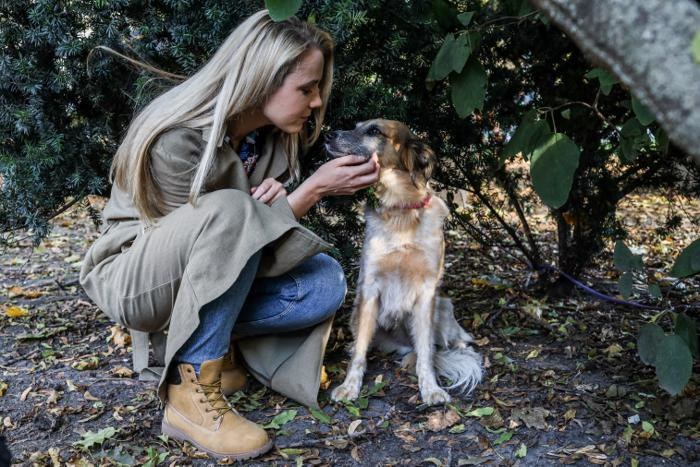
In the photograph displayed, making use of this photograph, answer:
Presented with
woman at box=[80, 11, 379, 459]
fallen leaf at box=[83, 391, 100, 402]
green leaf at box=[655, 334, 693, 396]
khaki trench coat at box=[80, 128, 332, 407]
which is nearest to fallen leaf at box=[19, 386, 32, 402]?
fallen leaf at box=[83, 391, 100, 402]

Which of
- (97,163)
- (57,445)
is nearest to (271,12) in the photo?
(57,445)

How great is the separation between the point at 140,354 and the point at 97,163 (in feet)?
3.36

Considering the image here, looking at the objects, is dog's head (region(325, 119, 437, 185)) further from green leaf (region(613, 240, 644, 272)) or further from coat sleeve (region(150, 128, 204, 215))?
green leaf (region(613, 240, 644, 272))

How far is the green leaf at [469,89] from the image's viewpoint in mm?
1899

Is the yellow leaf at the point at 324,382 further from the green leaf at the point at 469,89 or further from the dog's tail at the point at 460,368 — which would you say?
the green leaf at the point at 469,89

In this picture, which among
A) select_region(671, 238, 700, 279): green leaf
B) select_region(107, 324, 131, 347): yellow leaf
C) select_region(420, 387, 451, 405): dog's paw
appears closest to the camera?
select_region(671, 238, 700, 279): green leaf

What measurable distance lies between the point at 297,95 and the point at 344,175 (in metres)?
0.36

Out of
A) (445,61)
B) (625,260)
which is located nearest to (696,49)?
(445,61)

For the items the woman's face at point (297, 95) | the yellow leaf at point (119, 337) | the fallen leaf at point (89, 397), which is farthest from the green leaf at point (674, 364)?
the yellow leaf at point (119, 337)

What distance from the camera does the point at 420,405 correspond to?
9.84 feet

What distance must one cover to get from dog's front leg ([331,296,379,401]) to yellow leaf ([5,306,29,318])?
6.68ft

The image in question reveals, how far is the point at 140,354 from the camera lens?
2.98 metres

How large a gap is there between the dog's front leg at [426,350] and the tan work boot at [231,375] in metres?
0.79

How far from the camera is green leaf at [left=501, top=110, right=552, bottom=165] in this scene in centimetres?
189
